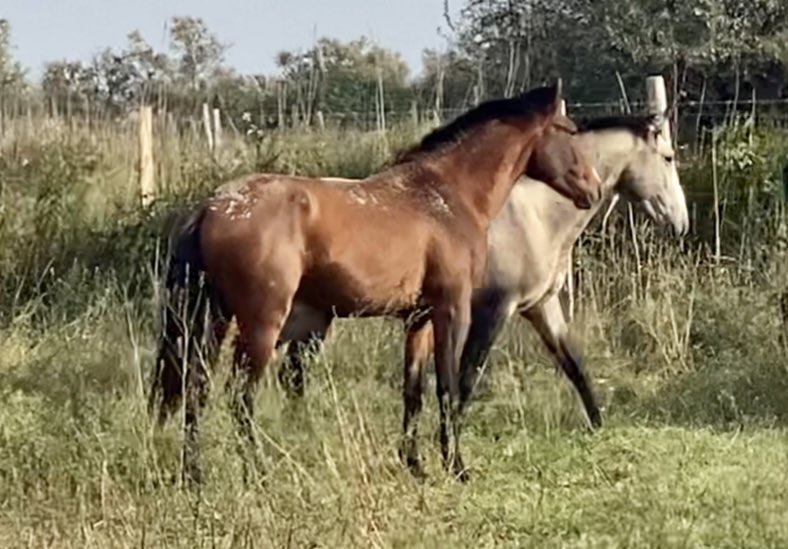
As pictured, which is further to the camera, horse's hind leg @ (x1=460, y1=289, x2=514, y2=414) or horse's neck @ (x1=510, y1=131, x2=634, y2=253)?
horse's neck @ (x1=510, y1=131, x2=634, y2=253)

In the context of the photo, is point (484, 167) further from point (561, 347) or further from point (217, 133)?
point (217, 133)

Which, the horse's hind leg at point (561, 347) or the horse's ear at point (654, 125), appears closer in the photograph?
the horse's hind leg at point (561, 347)

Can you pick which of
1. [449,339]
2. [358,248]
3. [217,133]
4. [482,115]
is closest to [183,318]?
[358,248]

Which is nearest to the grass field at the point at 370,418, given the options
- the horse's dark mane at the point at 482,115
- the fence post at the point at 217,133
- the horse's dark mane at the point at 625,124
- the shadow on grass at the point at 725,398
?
the shadow on grass at the point at 725,398

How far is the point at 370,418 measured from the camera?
6.48m

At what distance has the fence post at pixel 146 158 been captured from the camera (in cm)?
1205

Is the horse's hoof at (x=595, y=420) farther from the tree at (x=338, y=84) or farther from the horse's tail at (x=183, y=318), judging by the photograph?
the tree at (x=338, y=84)

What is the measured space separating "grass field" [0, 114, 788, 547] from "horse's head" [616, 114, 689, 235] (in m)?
1.04

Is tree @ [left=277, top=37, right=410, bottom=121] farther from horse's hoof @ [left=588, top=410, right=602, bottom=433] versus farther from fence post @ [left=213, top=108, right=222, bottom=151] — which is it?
horse's hoof @ [left=588, top=410, right=602, bottom=433]

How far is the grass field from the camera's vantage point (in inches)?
200

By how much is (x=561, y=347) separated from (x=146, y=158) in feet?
18.2

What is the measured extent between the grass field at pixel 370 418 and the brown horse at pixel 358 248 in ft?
0.80

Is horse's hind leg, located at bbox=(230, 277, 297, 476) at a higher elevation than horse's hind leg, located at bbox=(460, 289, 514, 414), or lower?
higher

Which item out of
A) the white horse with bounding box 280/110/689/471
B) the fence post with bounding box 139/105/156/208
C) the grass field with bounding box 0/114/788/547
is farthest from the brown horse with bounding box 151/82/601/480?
the fence post with bounding box 139/105/156/208
